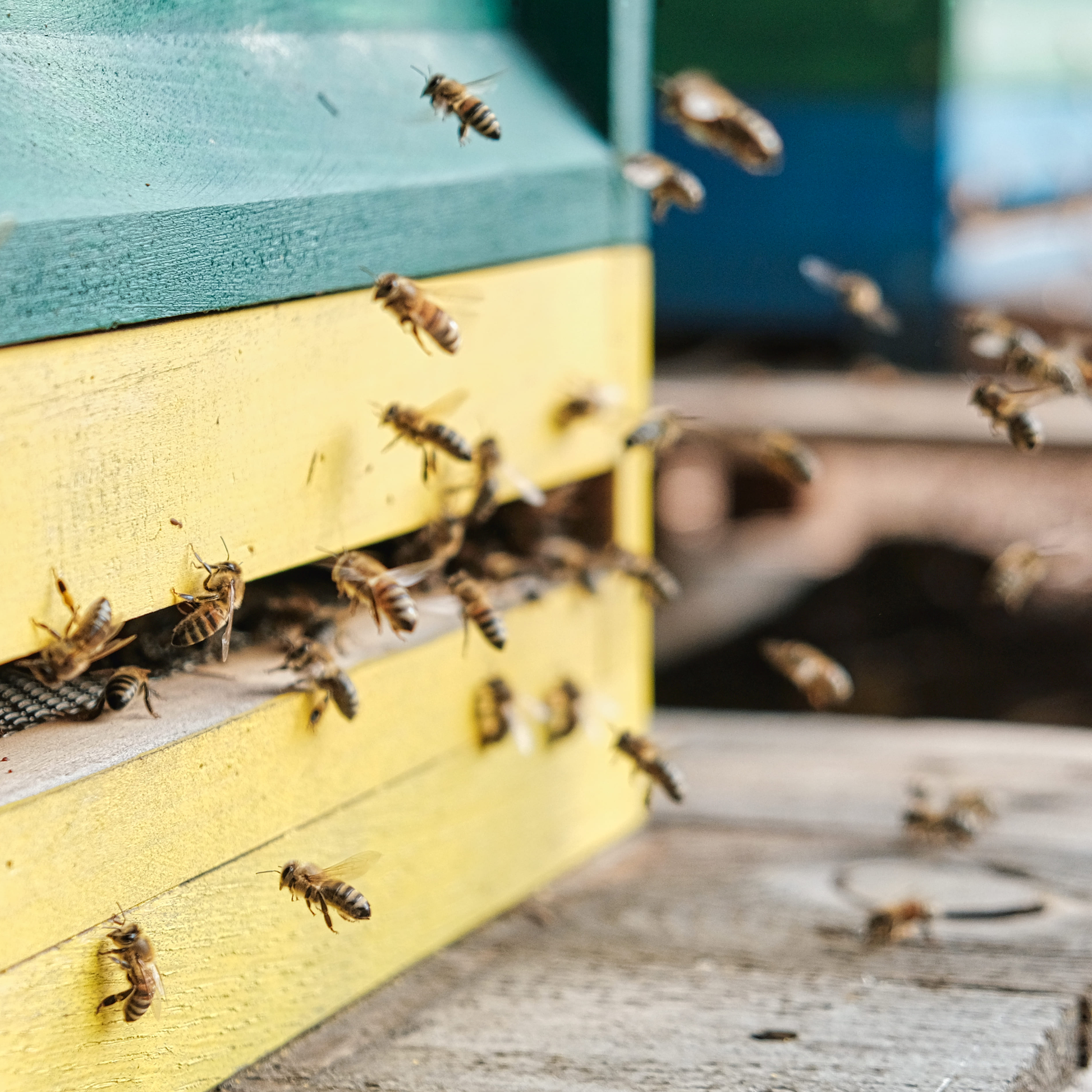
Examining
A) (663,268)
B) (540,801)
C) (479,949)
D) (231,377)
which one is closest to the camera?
(231,377)

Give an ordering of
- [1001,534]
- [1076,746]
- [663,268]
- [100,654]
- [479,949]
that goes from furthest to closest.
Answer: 1. [1001,534]
2. [663,268]
3. [1076,746]
4. [479,949]
5. [100,654]

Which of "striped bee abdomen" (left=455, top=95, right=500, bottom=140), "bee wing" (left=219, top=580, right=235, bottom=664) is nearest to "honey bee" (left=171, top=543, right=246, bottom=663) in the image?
"bee wing" (left=219, top=580, right=235, bottom=664)

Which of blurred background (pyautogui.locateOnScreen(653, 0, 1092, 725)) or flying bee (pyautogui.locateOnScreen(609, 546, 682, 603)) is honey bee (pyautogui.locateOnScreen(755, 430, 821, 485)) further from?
blurred background (pyautogui.locateOnScreen(653, 0, 1092, 725))

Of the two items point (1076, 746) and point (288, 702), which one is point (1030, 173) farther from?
point (288, 702)

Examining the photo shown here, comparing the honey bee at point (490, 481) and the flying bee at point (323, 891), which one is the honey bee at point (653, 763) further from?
the flying bee at point (323, 891)

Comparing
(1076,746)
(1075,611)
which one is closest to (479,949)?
(1076,746)

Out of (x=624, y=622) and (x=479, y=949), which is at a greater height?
(x=624, y=622)

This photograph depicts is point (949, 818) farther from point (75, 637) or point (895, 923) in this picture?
point (75, 637)

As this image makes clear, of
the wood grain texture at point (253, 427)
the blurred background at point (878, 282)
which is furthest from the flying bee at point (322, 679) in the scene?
the blurred background at point (878, 282)
